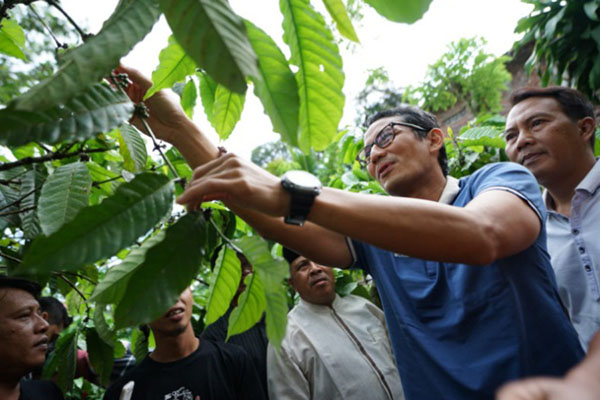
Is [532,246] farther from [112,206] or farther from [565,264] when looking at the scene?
[112,206]

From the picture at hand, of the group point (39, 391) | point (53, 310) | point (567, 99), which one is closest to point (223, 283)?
point (39, 391)

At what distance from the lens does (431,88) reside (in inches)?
455

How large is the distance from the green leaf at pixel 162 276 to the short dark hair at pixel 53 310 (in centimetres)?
241

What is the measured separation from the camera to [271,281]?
55 centimetres

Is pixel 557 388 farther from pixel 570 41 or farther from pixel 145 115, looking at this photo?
pixel 570 41

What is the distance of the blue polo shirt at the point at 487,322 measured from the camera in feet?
2.89

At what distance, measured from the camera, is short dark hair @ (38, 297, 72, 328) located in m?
2.48

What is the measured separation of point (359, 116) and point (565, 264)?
13677 mm

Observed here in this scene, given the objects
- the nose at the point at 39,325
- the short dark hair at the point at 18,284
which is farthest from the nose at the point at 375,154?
the nose at the point at 39,325

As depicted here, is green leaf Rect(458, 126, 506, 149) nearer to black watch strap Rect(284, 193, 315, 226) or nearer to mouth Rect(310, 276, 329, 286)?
mouth Rect(310, 276, 329, 286)

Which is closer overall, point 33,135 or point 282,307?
point 33,135

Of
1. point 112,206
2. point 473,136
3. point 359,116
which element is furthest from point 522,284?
point 359,116

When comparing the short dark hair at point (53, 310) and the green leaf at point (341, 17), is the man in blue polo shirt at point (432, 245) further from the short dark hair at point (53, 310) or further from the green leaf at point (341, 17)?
the short dark hair at point (53, 310)

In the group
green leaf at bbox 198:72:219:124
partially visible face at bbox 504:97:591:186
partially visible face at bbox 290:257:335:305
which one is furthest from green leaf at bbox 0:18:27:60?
partially visible face at bbox 504:97:591:186
